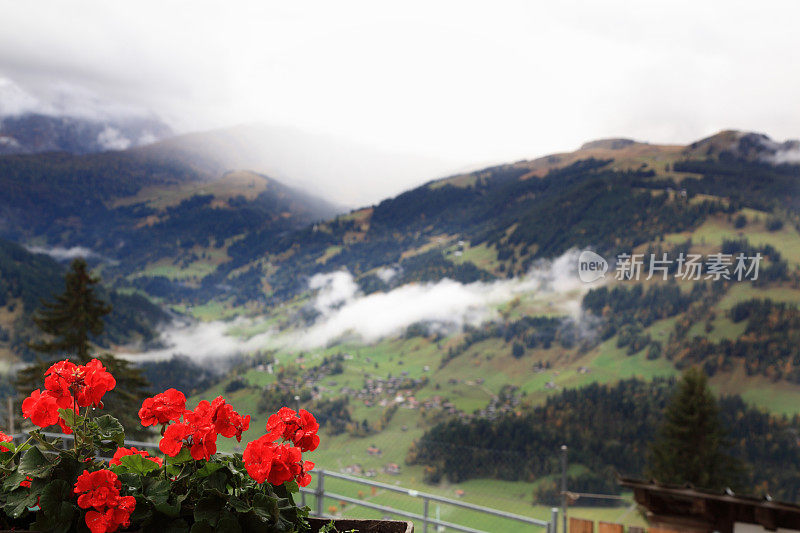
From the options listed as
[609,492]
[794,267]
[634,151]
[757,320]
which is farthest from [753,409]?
[634,151]

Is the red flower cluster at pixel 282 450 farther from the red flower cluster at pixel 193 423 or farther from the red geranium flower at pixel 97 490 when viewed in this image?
the red geranium flower at pixel 97 490

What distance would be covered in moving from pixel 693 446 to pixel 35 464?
67.0 feet

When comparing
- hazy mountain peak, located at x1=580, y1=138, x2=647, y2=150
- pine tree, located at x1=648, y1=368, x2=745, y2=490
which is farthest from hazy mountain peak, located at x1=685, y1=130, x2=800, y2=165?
pine tree, located at x1=648, y1=368, x2=745, y2=490

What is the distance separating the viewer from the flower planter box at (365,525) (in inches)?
44.3

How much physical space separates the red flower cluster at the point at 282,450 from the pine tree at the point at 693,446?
733 inches

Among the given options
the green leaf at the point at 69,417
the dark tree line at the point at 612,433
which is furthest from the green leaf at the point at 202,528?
the dark tree line at the point at 612,433

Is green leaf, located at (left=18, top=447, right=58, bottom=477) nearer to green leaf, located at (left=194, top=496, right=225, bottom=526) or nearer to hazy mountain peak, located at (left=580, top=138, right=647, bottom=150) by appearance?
green leaf, located at (left=194, top=496, right=225, bottom=526)

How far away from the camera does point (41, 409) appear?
3.41 ft

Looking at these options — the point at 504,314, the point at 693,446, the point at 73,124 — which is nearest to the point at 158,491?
the point at 693,446

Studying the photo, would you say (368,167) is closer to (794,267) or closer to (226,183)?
(226,183)

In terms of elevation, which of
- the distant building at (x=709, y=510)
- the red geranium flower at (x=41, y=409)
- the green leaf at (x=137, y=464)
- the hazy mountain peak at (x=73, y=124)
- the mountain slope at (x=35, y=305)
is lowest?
the mountain slope at (x=35, y=305)

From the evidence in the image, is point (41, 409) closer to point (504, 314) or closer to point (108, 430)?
point (108, 430)

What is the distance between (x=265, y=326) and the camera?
4809 centimetres

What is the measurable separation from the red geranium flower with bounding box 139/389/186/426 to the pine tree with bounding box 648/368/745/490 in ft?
61.6
